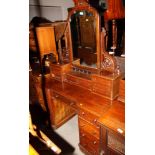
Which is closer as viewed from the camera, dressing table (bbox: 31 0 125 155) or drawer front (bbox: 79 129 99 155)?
dressing table (bbox: 31 0 125 155)

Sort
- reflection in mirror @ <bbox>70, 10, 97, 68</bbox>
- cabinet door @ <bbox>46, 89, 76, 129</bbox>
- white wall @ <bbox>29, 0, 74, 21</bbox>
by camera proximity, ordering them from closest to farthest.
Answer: reflection in mirror @ <bbox>70, 10, 97, 68</bbox> → cabinet door @ <bbox>46, 89, 76, 129</bbox> → white wall @ <bbox>29, 0, 74, 21</bbox>

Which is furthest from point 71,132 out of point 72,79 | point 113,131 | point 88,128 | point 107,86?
point 113,131

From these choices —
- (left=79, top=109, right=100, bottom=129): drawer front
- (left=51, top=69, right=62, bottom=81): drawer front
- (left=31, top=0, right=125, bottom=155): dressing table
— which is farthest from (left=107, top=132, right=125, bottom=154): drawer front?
(left=51, top=69, right=62, bottom=81): drawer front

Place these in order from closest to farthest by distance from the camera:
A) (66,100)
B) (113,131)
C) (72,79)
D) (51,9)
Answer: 1. (113,131)
2. (66,100)
3. (72,79)
4. (51,9)

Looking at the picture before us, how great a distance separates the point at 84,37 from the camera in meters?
2.19

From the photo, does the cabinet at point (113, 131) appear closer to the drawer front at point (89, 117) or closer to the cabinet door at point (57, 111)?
the drawer front at point (89, 117)

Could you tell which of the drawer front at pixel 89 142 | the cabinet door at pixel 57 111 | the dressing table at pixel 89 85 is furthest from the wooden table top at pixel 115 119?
the cabinet door at pixel 57 111

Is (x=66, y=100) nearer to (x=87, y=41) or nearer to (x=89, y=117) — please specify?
(x=89, y=117)

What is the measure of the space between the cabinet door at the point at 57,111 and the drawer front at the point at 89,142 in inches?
24.4

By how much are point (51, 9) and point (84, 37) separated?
1.60 m

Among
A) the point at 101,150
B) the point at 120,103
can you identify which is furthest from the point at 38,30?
the point at 101,150

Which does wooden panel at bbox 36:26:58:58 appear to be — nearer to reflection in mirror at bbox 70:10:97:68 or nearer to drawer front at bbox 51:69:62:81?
drawer front at bbox 51:69:62:81

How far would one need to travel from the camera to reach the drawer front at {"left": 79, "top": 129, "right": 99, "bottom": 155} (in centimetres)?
189
